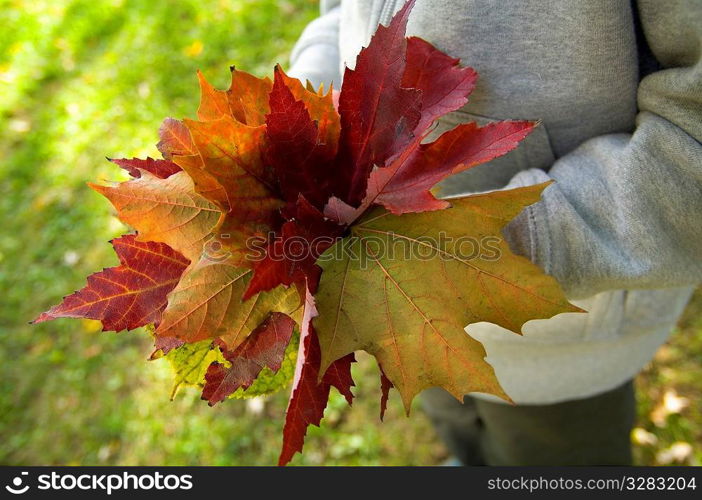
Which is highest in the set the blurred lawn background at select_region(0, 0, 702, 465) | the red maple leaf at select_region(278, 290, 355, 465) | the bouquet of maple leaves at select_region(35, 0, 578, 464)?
the bouquet of maple leaves at select_region(35, 0, 578, 464)

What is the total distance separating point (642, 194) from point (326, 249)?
1.67ft

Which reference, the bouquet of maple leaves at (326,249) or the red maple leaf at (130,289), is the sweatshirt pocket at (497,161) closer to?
the bouquet of maple leaves at (326,249)

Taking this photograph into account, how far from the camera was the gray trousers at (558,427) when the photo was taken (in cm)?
142

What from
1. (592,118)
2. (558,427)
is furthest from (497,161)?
(558,427)

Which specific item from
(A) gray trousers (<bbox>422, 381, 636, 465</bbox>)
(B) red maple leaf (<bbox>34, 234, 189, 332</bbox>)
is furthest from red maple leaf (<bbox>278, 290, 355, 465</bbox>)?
(A) gray trousers (<bbox>422, 381, 636, 465</bbox>)

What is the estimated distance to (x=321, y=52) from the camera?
127 cm

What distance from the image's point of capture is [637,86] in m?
0.87

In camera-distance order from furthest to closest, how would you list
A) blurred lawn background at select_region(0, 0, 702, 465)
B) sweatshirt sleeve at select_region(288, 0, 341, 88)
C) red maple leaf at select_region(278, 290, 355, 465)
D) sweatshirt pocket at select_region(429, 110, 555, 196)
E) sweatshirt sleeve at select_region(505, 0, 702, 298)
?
blurred lawn background at select_region(0, 0, 702, 465)
sweatshirt sleeve at select_region(288, 0, 341, 88)
sweatshirt pocket at select_region(429, 110, 555, 196)
sweatshirt sleeve at select_region(505, 0, 702, 298)
red maple leaf at select_region(278, 290, 355, 465)

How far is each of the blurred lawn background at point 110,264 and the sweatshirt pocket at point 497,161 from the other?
1424 mm

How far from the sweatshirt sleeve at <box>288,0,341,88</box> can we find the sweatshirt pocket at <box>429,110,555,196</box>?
1.16ft

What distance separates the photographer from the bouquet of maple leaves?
0.65 meters

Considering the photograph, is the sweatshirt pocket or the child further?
the sweatshirt pocket

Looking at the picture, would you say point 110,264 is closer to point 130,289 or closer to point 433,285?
point 130,289

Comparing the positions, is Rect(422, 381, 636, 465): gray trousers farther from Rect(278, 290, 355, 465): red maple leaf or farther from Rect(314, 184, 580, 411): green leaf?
Rect(278, 290, 355, 465): red maple leaf
